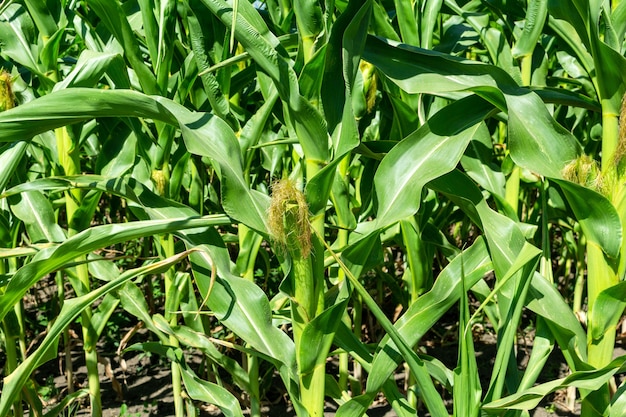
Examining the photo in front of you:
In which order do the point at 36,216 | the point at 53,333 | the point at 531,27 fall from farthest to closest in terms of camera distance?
the point at 36,216 < the point at 531,27 < the point at 53,333

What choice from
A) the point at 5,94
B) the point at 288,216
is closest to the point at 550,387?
the point at 288,216

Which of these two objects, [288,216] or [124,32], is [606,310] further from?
[124,32]

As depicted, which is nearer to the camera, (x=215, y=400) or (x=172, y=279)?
(x=215, y=400)

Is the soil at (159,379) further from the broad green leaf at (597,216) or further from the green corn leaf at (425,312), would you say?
the broad green leaf at (597,216)

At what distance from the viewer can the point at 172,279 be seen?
2.19 metres

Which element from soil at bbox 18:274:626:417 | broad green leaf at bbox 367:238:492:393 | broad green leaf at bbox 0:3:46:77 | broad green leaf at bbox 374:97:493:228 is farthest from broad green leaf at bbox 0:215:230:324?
soil at bbox 18:274:626:417

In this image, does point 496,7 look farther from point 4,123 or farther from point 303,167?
point 4,123

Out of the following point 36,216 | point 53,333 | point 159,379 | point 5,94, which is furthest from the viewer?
point 159,379

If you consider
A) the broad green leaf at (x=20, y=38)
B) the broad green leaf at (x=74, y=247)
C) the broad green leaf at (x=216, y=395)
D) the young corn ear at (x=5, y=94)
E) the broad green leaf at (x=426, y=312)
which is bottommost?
the broad green leaf at (x=216, y=395)

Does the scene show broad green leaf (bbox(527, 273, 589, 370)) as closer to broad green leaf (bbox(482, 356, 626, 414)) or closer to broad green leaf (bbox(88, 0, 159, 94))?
broad green leaf (bbox(482, 356, 626, 414))

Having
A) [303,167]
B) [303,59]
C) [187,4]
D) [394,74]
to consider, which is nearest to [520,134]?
[394,74]

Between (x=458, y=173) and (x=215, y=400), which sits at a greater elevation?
(x=458, y=173)

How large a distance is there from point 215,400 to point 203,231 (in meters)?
0.52

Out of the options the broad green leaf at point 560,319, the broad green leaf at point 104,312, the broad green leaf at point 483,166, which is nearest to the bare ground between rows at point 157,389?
the broad green leaf at point 104,312
